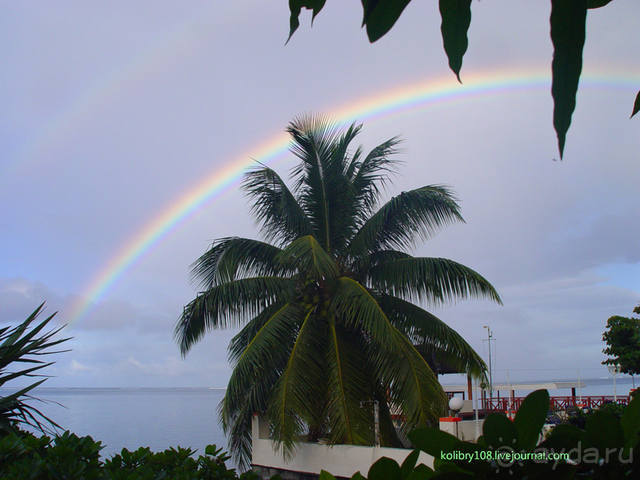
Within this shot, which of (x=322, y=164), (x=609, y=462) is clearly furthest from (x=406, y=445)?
(x=609, y=462)

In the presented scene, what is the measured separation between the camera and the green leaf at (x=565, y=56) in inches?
35.8

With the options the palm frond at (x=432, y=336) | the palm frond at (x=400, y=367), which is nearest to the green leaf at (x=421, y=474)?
the palm frond at (x=400, y=367)

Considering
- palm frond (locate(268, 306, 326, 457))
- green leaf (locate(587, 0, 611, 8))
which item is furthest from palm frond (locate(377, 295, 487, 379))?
green leaf (locate(587, 0, 611, 8))

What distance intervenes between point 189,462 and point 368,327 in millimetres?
7743

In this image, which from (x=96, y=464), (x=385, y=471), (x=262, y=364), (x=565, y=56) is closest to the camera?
(x=565, y=56)

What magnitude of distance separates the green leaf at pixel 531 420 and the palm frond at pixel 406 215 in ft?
39.9

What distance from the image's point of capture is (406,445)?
575 inches

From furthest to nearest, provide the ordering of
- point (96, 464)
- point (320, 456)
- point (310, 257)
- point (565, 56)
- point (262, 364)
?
point (320, 456) → point (262, 364) → point (310, 257) → point (96, 464) → point (565, 56)

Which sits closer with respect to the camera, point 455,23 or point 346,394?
point 455,23

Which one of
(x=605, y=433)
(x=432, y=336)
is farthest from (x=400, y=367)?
(x=605, y=433)

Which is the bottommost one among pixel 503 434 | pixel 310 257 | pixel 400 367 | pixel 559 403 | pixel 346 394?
pixel 559 403

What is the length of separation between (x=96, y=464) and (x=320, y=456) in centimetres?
956

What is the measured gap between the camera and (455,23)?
1.07 meters

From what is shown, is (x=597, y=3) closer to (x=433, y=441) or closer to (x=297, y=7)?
(x=297, y=7)
